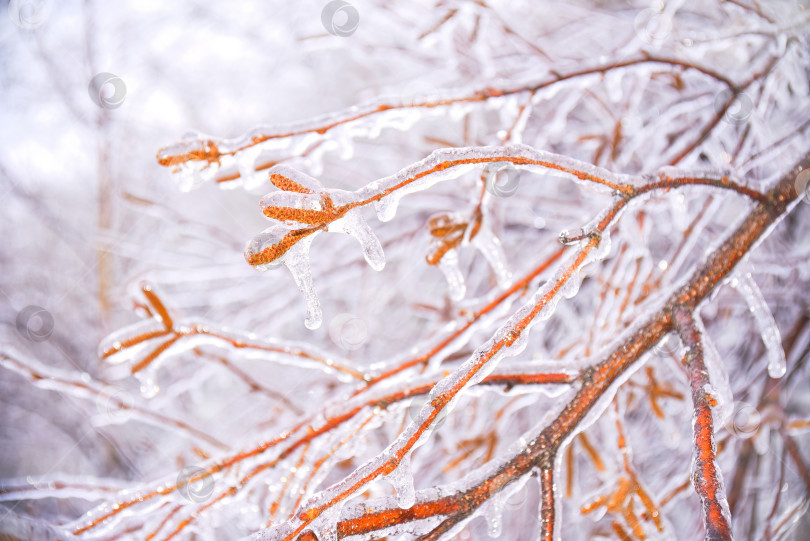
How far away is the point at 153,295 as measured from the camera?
0.84 meters

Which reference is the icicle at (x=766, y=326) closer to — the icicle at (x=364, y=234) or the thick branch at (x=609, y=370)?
the thick branch at (x=609, y=370)

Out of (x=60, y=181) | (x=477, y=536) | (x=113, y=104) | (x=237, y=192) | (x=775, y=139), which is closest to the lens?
(x=775, y=139)

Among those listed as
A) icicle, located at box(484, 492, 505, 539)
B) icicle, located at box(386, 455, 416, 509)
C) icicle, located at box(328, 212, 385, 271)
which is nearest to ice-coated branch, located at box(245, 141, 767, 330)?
icicle, located at box(328, 212, 385, 271)

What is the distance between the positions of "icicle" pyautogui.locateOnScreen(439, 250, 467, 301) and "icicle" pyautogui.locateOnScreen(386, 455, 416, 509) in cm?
36

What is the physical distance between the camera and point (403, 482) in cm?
59

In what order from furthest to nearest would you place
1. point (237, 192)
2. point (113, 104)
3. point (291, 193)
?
1. point (237, 192)
2. point (113, 104)
3. point (291, 193)

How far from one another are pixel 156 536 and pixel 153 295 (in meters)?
0.44

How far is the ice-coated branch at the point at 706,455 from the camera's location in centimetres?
52

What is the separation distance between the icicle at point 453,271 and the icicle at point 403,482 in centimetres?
36

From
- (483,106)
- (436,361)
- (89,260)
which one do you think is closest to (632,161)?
(483,106)

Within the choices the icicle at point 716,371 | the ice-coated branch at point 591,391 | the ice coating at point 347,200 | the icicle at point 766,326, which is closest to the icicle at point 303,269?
the ice coating at point 347,200

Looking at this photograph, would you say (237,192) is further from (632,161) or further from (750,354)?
(750,354)

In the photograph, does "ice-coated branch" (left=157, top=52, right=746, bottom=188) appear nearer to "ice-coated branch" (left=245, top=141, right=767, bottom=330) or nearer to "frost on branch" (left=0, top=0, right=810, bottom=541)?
"frost on branch" (left=0, top=0, right=810, bottom=541)

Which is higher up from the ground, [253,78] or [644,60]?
[253,78]
